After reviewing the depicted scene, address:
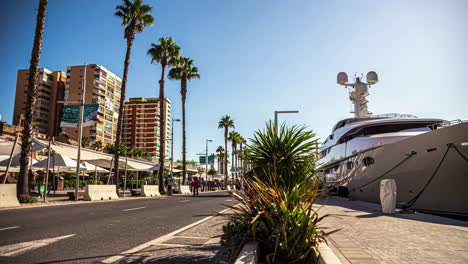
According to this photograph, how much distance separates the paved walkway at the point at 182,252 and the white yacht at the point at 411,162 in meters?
2.91

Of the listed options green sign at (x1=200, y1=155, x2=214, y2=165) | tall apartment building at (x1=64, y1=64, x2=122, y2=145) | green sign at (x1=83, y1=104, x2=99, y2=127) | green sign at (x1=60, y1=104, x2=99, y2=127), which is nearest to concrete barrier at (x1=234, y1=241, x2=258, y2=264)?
green sign at (x1=60, y1=104, x2=99, y2=127)

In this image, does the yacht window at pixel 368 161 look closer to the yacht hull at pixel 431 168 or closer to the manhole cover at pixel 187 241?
the yacht hull at pixel 431 168

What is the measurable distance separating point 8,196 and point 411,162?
1766 centimetres

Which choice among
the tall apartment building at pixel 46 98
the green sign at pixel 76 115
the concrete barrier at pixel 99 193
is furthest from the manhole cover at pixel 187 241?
the tall apartment building at pixel 46 98

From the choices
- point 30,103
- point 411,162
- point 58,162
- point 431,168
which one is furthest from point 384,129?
point 58,162

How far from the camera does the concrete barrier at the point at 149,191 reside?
27.4 metres

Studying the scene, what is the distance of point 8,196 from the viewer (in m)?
13.6

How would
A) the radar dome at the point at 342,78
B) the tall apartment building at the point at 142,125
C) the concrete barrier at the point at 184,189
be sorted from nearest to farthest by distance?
the radar dome at the point at 342,78
the concrete barrier at the point at 184,189
the tall apartment building at the point at 142,125

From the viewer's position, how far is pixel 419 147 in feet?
40.6

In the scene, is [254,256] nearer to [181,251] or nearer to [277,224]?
[277,224]

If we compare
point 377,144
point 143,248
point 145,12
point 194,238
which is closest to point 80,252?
point 143,248

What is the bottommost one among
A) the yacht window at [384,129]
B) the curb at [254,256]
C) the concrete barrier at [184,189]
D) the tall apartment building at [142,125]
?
the concrete barrier at [184,189]

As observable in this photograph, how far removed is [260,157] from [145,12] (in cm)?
2538

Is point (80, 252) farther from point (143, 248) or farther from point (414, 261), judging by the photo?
point (414, 261)
